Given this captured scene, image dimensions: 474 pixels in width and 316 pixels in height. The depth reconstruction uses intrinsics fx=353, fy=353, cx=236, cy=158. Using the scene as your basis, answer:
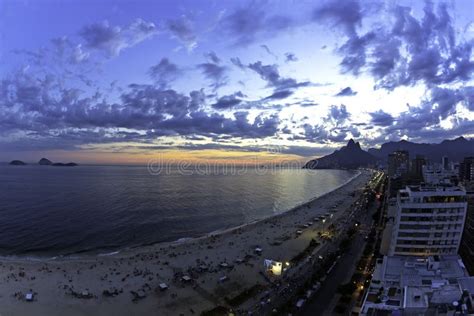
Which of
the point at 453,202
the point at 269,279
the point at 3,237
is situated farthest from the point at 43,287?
the point at 453,202

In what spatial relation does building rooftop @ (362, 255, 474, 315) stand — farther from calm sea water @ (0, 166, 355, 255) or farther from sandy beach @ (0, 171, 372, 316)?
calm sea water @ (0, 166, 355, 255)

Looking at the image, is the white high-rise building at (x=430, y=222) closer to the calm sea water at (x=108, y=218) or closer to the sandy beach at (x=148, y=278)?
the sandy beach at (x=148, y=278)

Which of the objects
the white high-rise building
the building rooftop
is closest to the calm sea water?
the building rooftop

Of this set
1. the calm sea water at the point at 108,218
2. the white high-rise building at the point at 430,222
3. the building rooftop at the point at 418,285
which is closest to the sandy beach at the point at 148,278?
the calm sea water at the point at 108,218

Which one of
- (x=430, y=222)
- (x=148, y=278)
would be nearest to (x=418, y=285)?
(x=430, y=222)

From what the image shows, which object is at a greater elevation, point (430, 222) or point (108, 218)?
point (430, 222)

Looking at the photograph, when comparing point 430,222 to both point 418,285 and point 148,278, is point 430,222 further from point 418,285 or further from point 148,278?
point 148,278
